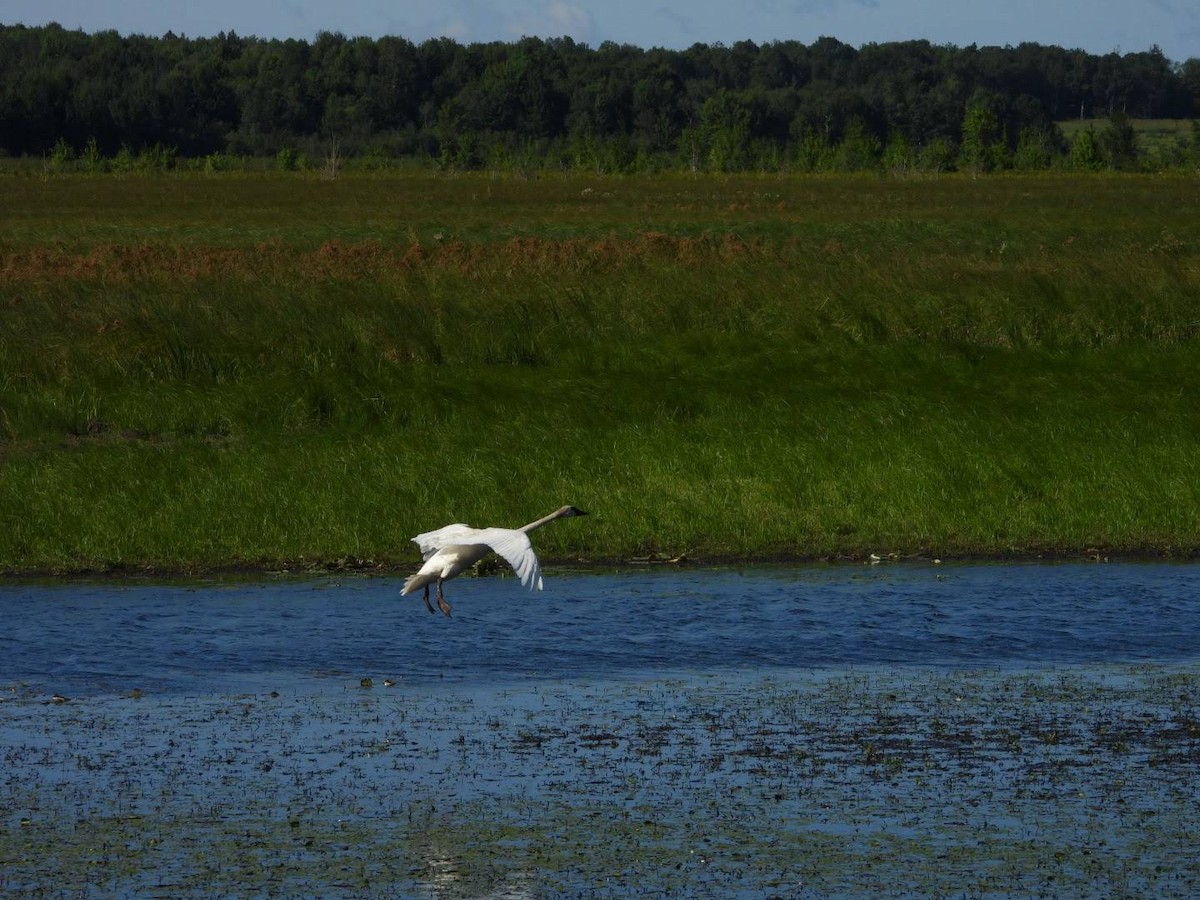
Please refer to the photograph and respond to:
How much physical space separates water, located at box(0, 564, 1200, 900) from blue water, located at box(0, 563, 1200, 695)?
0.13 ft

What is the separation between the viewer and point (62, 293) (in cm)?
2491

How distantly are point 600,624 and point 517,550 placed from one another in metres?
3.22

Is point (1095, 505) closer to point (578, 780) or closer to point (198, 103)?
point (578, 780)

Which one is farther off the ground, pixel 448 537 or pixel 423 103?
pixel 423 103

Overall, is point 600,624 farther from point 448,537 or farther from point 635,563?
point 635,563

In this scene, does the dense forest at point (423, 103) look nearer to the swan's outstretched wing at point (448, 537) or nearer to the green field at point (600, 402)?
the green field at point (600, 402)

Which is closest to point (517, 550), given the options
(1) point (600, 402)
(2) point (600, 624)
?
(2) point (600, 624)

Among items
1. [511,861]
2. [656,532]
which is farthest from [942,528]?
[511,861]

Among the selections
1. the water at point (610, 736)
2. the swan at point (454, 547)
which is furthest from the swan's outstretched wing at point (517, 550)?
the water at point (610, 736)

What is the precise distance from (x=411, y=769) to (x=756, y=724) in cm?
219

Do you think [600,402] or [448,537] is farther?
[600,402]

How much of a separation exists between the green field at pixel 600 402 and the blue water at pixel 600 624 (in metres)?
1.19

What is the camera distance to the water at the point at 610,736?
800 centimetres

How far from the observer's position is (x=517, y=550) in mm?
10438
